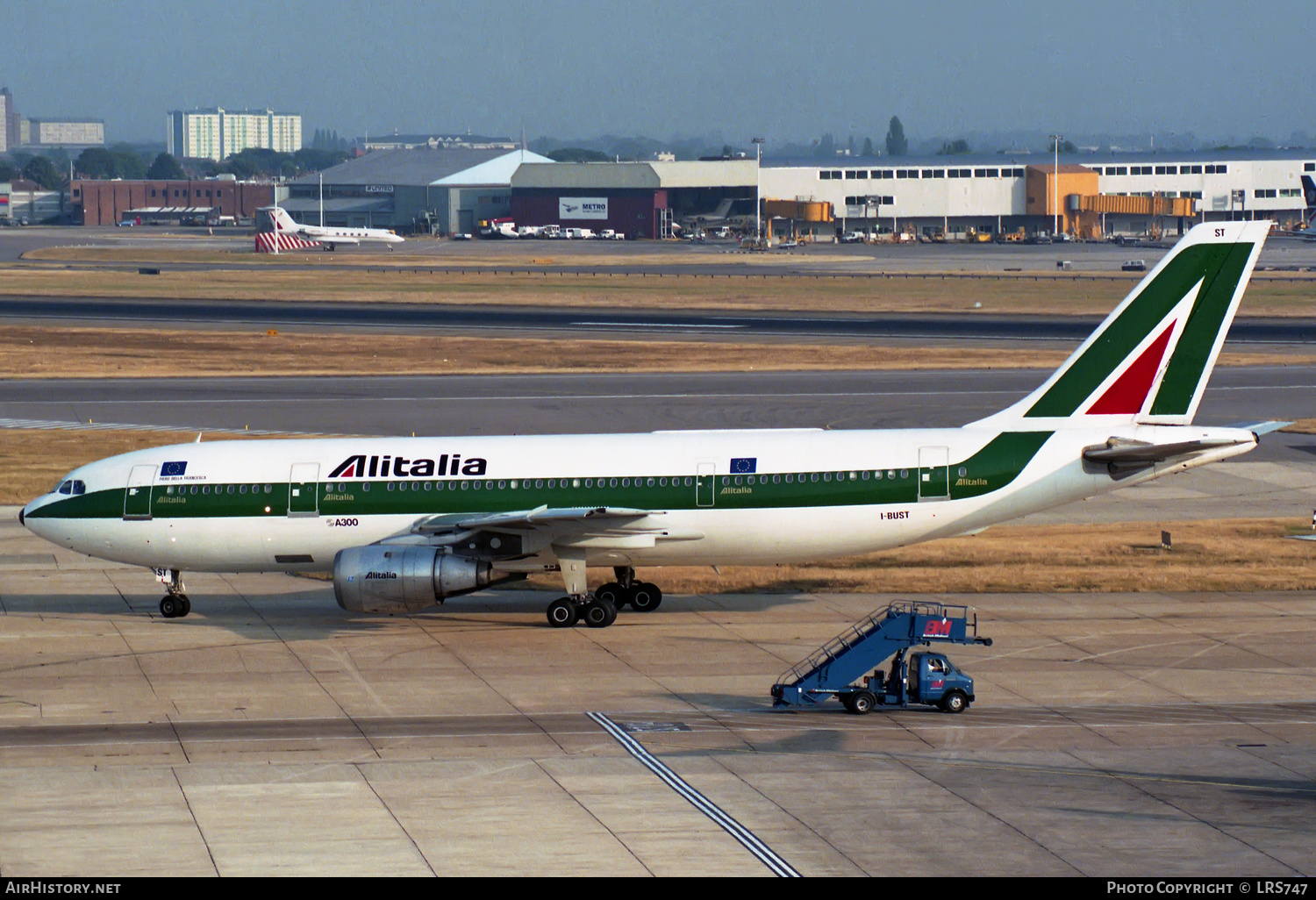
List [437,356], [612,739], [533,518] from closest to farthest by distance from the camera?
[612,739]
[533,518]
[437,356]

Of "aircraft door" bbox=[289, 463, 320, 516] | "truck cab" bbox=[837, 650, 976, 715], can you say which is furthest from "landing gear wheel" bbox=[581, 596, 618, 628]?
"truck cab" bbox=[837, 650, 976, 715]

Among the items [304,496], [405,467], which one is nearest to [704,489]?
[405,467]

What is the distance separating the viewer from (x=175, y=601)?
38531mm

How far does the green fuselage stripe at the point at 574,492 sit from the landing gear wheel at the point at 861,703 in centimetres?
759

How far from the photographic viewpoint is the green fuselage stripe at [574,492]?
3650 cm

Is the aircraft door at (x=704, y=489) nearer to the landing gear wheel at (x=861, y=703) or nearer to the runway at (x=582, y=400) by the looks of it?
the landing gear wheel at (x=861, y=703)

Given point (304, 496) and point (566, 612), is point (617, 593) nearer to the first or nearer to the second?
point (566, 612)

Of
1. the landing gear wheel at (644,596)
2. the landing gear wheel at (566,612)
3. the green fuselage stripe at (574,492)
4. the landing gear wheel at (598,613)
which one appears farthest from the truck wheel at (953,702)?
the landing gear wheel at (644,596)

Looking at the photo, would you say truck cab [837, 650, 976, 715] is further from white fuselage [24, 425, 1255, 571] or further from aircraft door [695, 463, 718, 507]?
aircraft door [695, 463, 718, 507]

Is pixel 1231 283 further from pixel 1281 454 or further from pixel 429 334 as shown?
pixel 429 334

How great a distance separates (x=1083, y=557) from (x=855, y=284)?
10443 centimetres

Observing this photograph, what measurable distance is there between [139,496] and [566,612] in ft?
36.0

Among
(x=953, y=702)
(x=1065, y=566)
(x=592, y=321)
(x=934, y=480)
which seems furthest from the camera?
(x=592, y=321)
